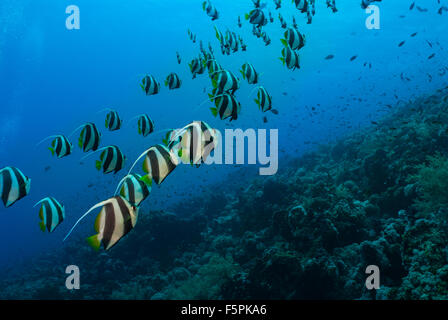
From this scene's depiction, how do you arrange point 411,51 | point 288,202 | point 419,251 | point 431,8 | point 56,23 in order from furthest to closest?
point 411,51
point 56,23
point 431,8
point 288,202
point 419,251

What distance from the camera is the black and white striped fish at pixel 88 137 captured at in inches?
178

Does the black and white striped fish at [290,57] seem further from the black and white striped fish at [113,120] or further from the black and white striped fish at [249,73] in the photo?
the black and white striped fish at [113,120]

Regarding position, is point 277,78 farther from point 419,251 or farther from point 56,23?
point 419,251

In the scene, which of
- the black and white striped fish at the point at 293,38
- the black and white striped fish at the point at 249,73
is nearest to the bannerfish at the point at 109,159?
the black and white striped fish at the point at 249,73

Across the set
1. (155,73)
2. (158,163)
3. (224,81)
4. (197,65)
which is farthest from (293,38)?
(155,73)

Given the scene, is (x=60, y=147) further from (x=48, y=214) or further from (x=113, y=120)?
(x=48, y=214)

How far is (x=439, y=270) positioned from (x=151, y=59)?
7686 centimetres

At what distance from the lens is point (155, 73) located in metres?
78.7

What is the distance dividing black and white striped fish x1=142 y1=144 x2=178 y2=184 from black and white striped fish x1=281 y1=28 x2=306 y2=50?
11.4ft

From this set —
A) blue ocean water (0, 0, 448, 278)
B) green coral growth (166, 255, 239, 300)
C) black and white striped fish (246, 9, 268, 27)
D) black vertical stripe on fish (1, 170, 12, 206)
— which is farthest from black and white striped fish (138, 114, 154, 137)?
blue ocean water (0, 0, 448, 278)

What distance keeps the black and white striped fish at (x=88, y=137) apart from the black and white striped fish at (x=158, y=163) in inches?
100

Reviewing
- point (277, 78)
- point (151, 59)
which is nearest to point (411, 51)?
point (277, 78)

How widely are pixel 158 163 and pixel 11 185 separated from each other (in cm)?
250
